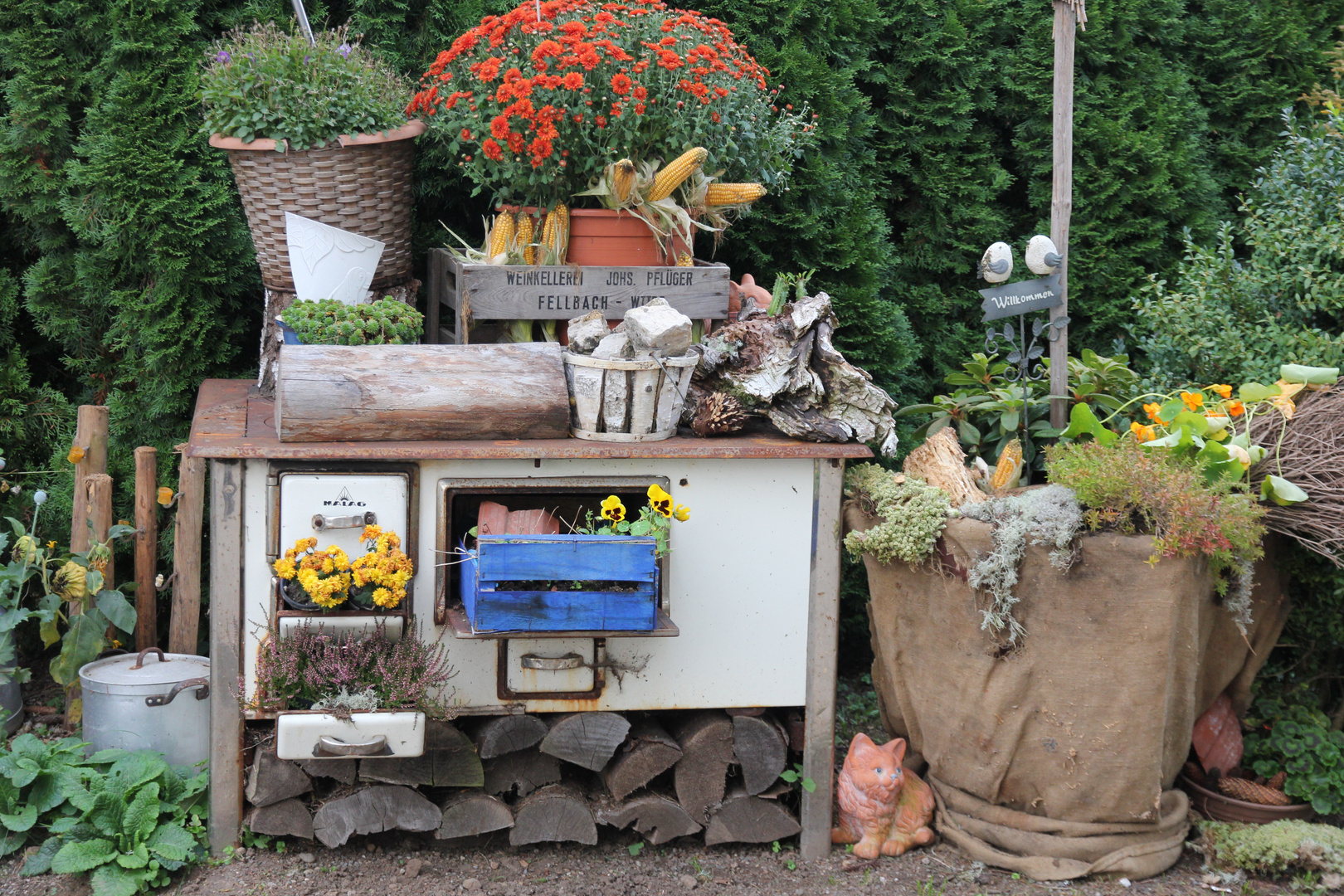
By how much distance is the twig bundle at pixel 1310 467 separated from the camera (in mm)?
3344

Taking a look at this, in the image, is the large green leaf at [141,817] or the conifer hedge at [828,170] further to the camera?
the conifer hedge at [828,170]

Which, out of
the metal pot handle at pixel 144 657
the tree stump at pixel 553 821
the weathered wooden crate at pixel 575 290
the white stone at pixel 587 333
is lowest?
Result: the tree stump at pixel 553 821

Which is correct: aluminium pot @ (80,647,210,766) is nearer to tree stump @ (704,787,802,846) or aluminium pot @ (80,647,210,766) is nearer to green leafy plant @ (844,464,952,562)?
tree stump @ (704,787,802,846)

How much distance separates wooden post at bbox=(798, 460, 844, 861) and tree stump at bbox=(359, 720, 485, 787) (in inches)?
39.5

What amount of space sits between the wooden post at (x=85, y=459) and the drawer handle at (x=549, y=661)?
1777 millimetres

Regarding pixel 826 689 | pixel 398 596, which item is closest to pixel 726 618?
pixel 826 689

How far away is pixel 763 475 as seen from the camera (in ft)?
11.3

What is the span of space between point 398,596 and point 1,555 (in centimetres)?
208

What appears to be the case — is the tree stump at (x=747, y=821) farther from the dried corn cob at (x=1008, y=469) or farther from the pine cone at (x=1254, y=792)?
the pine cone at (x=1254, y=792)

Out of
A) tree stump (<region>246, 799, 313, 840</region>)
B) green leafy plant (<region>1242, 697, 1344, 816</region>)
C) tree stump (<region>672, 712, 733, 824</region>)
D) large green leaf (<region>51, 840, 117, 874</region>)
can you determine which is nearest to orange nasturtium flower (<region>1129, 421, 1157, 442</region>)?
green leafy plant (<region>1242, 697, 1344, 816</region>)

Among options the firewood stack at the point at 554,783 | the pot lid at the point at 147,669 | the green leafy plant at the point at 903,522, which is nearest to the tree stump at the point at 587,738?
the firewood stack at the point at 554,783

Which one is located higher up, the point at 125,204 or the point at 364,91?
the point at 364,91

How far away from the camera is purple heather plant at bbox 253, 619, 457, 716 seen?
→ 3156mm

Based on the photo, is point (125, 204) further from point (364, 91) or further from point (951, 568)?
point (951, 568)
